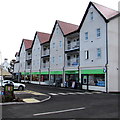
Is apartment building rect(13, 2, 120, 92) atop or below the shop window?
atop

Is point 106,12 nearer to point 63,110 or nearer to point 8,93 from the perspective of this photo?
point 8,93

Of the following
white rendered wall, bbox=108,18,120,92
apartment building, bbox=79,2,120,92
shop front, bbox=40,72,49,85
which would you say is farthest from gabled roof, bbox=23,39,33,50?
white rendered wall, bbox=108,18,120,92

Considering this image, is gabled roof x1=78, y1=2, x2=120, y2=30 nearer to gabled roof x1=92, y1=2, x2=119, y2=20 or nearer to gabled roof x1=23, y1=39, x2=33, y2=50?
gabled roof x1=92, y1=2, x2=119, y2=20

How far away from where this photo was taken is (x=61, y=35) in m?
33.6

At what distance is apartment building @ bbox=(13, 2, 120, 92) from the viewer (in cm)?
2320

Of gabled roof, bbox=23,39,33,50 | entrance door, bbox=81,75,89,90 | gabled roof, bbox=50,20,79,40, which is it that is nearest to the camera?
entrance door, bbox=81,75,89,90

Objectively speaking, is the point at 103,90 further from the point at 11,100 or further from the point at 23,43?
the point at 23,43

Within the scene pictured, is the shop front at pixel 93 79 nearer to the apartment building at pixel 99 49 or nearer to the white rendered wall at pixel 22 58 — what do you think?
the apartment building at pixel 99 49

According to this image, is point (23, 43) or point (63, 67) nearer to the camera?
point (63, 67)

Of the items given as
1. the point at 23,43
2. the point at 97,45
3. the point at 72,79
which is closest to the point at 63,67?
the point at 72,79

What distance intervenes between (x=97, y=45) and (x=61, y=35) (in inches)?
419

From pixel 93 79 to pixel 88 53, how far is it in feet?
13.4

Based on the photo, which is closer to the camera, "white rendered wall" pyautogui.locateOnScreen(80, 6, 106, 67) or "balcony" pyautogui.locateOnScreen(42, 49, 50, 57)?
"white rendered wall" pyautogui.locateOnScreen(80, 6, 106, 67)

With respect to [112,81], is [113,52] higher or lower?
higher
